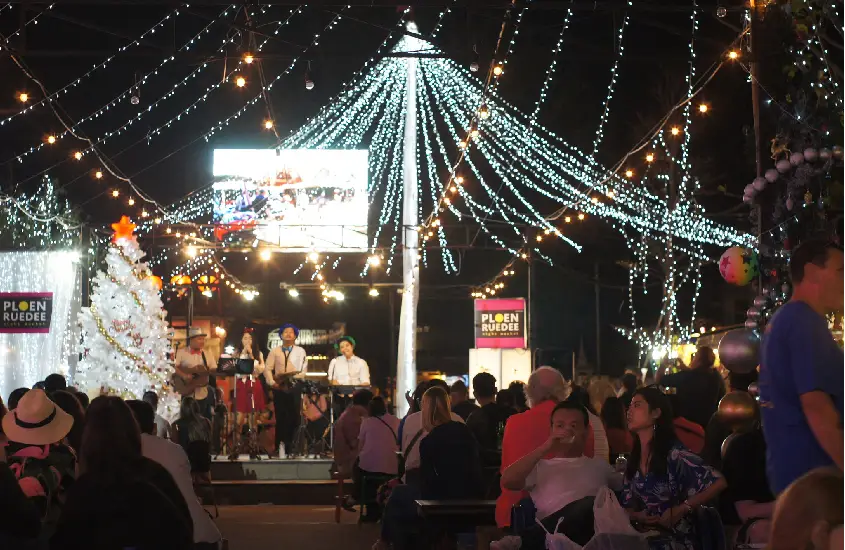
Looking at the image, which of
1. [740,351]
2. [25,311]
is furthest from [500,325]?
[740,351]

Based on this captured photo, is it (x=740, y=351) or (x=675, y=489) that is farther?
(x=740, y=351)

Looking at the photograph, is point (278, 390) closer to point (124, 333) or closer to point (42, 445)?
point (124, 333)

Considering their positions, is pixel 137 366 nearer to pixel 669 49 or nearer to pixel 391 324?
pixel 669 49

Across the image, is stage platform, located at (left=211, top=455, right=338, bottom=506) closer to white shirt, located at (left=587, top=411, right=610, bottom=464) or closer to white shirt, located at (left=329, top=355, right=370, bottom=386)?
white shirt, located at (left=329, top=355, right=370, bottom=386)

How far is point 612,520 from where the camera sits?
525 centimetres

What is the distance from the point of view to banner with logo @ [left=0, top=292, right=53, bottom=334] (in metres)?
18.8

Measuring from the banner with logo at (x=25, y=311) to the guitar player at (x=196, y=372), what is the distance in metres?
2.45

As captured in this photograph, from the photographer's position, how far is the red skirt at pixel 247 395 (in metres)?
19.0

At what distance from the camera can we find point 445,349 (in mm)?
35844

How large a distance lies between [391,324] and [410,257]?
33.6 ft

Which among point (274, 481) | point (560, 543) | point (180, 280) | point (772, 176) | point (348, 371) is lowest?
point (274, 481)

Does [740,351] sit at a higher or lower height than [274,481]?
higher

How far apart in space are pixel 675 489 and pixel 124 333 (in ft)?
51.2

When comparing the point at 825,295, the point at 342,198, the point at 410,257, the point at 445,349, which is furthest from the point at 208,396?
the point at 445,349
